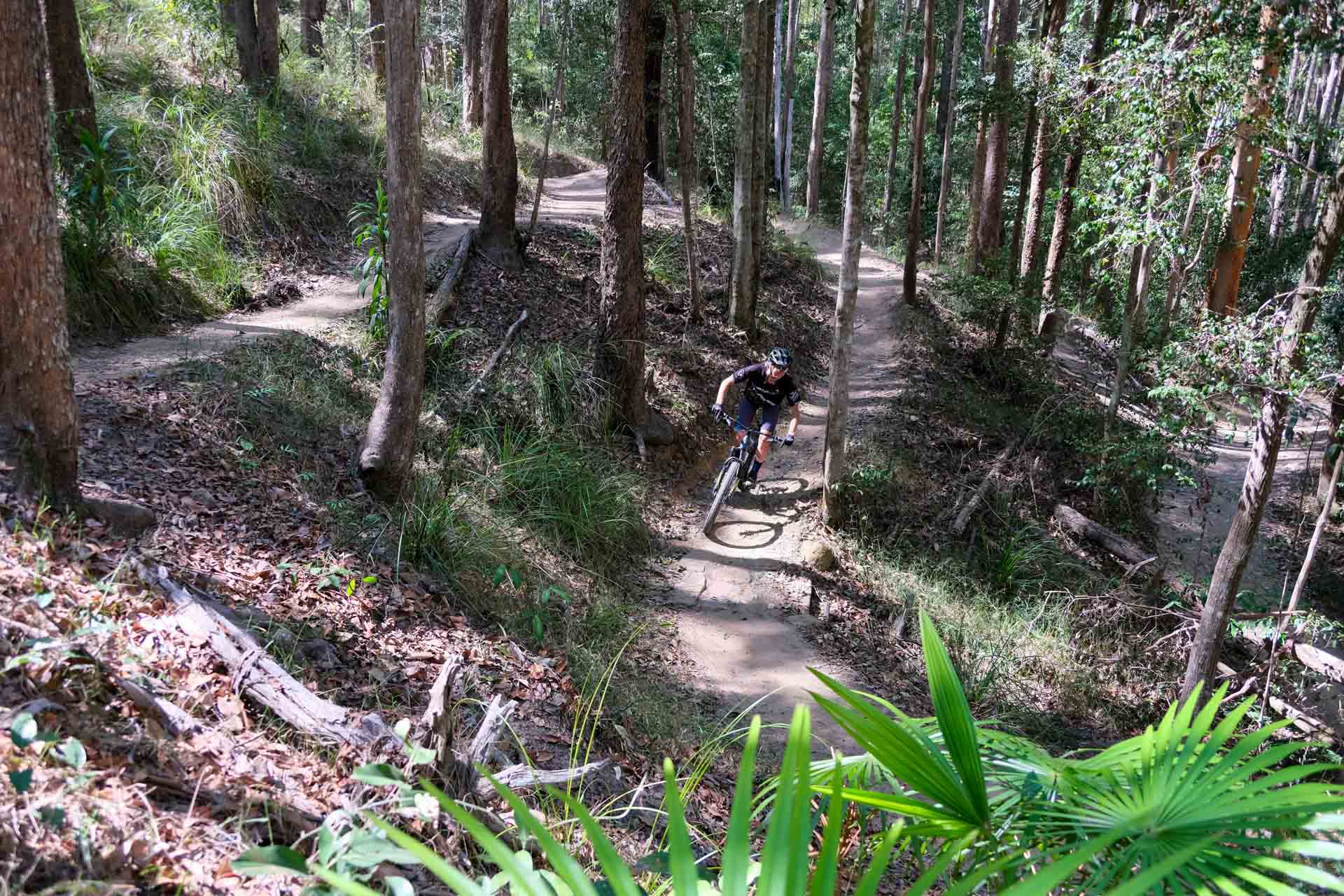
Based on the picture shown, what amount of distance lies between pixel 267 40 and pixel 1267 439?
14499 mm

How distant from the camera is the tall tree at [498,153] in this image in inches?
448

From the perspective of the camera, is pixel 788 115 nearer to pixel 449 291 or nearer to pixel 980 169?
pixel 980 169

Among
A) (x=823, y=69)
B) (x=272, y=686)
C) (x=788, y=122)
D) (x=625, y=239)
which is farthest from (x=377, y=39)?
(x=272, y=686)

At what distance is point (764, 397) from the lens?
954 cm

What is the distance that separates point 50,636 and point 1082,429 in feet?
43.1

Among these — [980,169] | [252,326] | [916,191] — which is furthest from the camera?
[980,169]

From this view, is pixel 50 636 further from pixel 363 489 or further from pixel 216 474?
pixel 363 489

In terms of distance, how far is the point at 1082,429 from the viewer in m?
13.1

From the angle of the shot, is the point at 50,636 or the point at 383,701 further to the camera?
the point at 383,701

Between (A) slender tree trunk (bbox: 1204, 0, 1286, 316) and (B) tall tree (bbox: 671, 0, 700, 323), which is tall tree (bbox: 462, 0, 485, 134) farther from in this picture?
(A) slender tree trunk (bbox: 1204, 0, 1286, 316)

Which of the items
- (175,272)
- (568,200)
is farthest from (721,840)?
(568,200)

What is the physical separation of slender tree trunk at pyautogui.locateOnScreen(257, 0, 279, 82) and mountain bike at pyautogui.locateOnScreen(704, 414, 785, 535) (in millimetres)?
9831

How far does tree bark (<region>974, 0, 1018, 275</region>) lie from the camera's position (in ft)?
50.8

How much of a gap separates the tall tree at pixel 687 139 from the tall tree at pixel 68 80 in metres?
7.32
